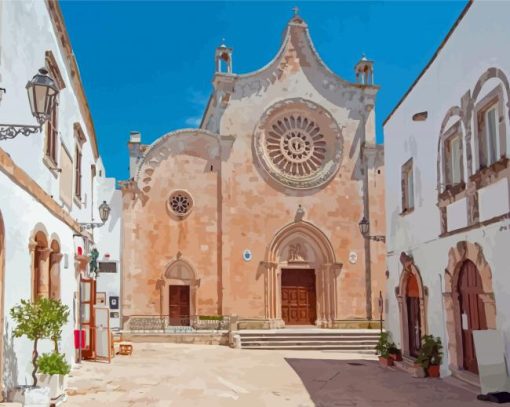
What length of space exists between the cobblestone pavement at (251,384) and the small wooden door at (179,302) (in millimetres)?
6507

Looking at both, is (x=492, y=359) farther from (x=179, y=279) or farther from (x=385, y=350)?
(x=179, y=279)

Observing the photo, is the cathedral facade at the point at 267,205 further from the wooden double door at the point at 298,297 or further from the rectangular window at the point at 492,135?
the rectangular window at the point at 492,135

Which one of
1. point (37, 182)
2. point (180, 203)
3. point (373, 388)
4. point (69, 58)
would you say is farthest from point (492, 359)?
point (180, 203)

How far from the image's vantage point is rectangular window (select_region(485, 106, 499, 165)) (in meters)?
10.8

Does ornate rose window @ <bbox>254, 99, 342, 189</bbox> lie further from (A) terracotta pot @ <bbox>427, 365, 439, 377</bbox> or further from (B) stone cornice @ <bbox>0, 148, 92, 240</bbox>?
(B) stone cornice @ <bbox>0, 148, 92, 240</bbox>

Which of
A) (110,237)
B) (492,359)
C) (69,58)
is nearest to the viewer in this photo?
(492,359)

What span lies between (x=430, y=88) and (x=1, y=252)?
32.3 ft

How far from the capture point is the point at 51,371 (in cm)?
928

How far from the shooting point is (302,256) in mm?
27438

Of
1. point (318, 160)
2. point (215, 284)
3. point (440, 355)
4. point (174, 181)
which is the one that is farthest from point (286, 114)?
point (440, 355)

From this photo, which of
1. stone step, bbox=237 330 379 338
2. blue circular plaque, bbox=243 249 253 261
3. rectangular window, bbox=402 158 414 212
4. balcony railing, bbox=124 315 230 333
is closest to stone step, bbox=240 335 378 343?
stone step, bbox=237 330 379 338

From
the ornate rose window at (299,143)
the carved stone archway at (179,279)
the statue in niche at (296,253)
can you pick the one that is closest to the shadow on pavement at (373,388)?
the carved stone archway at (179,279)

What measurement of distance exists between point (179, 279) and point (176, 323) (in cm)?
180

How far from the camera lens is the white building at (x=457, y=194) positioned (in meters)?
10.3
